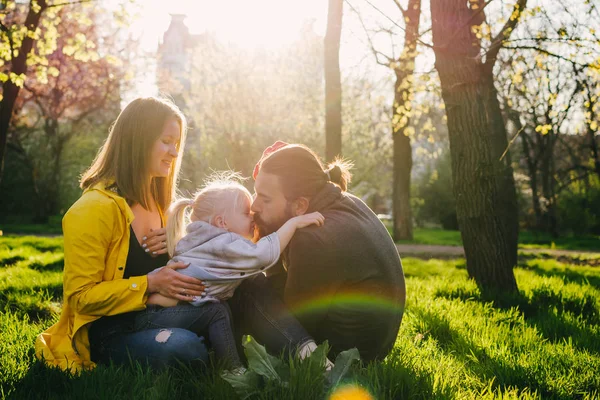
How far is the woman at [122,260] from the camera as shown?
9.33 ft

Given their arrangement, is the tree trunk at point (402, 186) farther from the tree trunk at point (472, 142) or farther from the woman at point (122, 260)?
the woman at point (122, 260)

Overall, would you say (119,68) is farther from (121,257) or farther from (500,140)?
(121,257)

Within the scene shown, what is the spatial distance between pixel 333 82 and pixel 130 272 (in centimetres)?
603

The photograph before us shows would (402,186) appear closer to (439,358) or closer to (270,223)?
(439,358)

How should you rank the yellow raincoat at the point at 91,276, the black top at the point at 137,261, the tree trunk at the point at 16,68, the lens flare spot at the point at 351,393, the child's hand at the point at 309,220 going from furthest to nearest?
the tree trunk at the point at 16,68 → the black top at the point at 137,261 → the yellow raincoat at the point at 91,276 → the child's hand at the point at 309,220 → the lens flare spot at the point at 351,393

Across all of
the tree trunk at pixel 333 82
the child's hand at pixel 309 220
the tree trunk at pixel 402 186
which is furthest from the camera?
the tree trunk at pixel 402 186

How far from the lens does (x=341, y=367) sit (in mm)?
2492

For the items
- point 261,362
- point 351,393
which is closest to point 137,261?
point 261,362

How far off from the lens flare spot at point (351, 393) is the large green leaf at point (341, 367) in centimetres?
7

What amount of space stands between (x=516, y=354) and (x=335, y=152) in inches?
209

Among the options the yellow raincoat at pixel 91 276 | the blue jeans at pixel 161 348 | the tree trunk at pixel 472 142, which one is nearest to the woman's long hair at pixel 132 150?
the yellow raincoat at pixel 91 276

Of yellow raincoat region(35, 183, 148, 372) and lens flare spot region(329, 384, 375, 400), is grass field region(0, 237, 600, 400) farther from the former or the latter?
yellow raincoat region(35, 183, 148, 372)

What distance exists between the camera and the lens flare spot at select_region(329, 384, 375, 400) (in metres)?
2.32

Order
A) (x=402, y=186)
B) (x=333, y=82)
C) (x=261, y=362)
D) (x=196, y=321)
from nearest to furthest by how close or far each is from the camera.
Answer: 1. (x=261, y=362)
2. (x=196, y=321)
3. (x=333, y=82)
4. (x=402, y=186)
